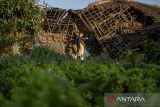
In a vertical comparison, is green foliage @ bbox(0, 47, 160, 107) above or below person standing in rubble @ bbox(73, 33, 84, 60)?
above

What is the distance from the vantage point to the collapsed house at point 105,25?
1127 inches

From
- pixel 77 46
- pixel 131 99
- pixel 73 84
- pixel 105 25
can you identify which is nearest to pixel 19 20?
pixel 77 46

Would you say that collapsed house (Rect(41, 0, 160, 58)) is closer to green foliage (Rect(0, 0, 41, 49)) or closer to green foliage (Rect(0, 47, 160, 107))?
green foliage (Rect(0, 0, 41, 49))

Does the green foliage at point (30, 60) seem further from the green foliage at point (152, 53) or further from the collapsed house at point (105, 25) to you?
the collapsed house at point (105, 25)

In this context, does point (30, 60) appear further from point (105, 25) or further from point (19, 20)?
Answer: point (105, 25)

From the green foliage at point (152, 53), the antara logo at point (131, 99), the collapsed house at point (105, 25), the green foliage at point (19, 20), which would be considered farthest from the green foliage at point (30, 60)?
the collapsed house at point (105, 25)

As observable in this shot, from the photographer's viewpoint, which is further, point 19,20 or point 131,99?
point 19,20

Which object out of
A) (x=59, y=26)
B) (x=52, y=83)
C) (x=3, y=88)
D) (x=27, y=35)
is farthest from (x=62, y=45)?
(x=52, y=83)

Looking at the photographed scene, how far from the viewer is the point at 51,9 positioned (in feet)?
96.2

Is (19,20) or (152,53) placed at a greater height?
(19,20)

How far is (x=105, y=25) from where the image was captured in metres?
29.8

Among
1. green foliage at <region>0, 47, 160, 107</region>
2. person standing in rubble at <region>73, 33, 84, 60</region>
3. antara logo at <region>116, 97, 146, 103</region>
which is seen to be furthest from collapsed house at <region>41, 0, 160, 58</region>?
antara logo at <region>116, 97, 146, 103</region>

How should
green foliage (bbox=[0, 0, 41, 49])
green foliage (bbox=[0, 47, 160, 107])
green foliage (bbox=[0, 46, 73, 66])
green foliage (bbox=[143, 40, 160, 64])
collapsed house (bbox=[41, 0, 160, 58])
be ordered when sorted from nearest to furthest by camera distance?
green foliage (bbox=[0, 47, 160, 107]), green foliage (bbox=[0, 46, 73, 66]), green foliage (bbox=[143, 40, 160, 64]), green foliage (bbox=[0, 0, 41, 49]), collapsed house (bbox=[41, 0, 160, 58])

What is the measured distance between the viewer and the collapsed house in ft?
93.9
